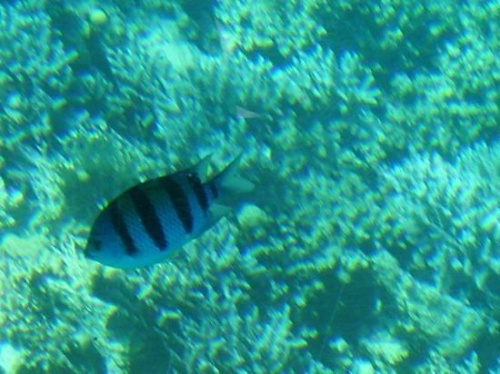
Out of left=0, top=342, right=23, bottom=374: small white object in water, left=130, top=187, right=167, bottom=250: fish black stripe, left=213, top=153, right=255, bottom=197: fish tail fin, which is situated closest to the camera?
left=130, top=187, right=167, bottom=250: fish black stripe

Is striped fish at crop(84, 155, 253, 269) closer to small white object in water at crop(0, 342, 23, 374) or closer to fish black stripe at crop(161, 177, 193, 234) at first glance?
fish black stripe at crop(161, 177, 193, 234)

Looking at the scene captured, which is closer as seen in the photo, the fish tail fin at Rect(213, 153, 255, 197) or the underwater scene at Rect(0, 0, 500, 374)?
the fish tail fin at Rect(213, 153, 255, 197)

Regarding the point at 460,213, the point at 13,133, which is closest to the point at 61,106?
the point at 13,133

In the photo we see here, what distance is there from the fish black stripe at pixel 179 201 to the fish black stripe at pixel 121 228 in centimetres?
18

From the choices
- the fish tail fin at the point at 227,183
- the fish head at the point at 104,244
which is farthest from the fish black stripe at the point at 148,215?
the fish tail fin at the point at 227,183

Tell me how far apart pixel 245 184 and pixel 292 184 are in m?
1.90

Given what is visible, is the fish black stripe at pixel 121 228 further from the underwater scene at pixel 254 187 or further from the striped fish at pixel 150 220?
the underwater scene at pixel 254 187

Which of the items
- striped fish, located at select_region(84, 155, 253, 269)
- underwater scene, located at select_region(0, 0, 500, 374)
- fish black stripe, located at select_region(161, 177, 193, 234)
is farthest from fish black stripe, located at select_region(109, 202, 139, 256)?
underwater scene, located at select_region(0, 0, 500, 374)

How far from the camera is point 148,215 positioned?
1.97m

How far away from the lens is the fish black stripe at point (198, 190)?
2.01m

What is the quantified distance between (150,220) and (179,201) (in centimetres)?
11

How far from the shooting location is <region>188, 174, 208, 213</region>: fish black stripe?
2.01 m

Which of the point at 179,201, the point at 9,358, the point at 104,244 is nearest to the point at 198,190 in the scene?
the point at 179,201

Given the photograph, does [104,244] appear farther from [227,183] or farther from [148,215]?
[227,183]
